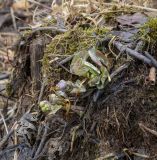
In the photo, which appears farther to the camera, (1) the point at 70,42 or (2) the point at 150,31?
(1) the point at 70,42

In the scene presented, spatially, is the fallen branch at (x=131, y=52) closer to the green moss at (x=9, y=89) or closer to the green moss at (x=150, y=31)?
the green moss at (x=150, y=31)

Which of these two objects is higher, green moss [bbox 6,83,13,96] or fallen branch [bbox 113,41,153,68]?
fallen branch [bbox 113,41,153,68]

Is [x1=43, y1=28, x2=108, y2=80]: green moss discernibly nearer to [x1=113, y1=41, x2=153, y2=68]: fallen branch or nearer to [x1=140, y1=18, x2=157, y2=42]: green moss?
[x1=113, y1=41, x2=153, y2=68]: fallen branch

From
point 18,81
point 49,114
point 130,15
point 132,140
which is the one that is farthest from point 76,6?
point 132,140

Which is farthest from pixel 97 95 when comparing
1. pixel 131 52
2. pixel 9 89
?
pixel 9 89

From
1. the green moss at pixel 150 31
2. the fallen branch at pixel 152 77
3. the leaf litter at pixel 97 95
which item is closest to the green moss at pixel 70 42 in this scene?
the leaf litter at pixel 97 95

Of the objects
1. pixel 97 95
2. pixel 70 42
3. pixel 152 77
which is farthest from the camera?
pixel 70 42

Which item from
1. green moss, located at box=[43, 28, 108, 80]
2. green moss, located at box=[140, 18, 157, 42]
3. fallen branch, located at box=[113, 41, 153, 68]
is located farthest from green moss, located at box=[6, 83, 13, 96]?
green moss, located at box=[140, 18, 157, 42]

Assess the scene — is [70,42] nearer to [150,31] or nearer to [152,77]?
[150,31]
